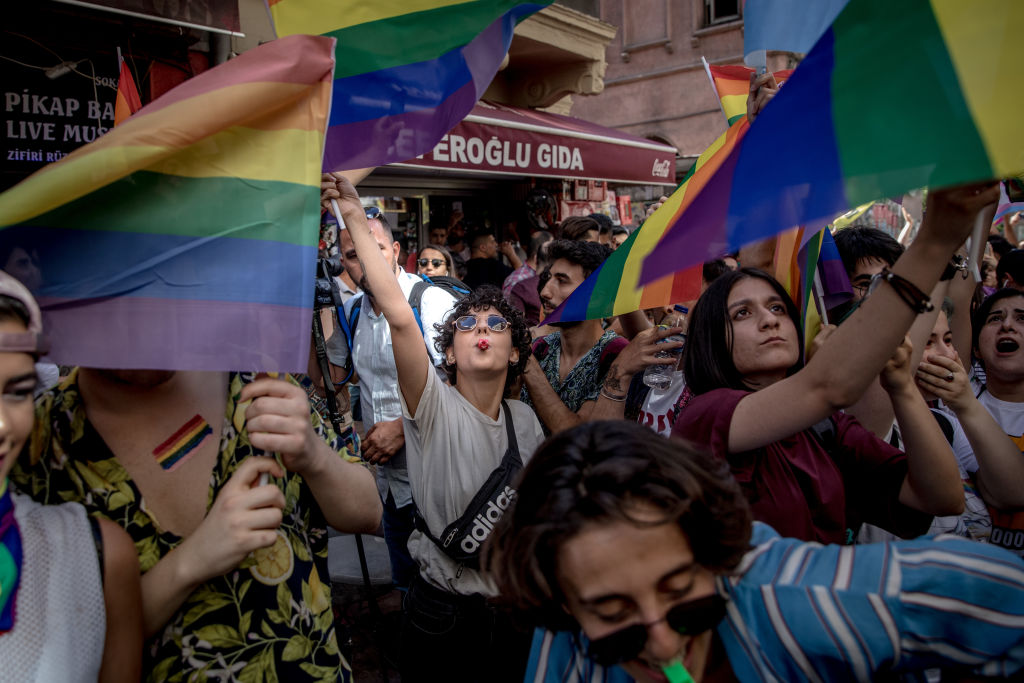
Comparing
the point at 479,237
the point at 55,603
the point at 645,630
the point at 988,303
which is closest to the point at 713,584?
the point at 645,630

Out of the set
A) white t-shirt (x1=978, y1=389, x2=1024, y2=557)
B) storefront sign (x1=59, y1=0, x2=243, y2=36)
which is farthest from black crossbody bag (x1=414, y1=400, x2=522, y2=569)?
storefront sign (x1=59, y1=0, x2=243, y2=36)

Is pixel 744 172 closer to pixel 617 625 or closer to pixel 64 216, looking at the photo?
pixel 617 625

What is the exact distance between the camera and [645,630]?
1.05 m

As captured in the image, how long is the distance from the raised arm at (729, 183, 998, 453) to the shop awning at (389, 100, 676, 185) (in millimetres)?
3933

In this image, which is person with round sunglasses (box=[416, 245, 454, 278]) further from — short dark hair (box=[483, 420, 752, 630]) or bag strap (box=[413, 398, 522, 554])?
short dark hair (box=[483, 420, 752, 630])

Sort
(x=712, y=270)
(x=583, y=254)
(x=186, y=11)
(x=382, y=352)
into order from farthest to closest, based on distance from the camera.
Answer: (x=186, y=11)
(x=712, y=270)
(x=382, y=352)
(x=583, y=254)

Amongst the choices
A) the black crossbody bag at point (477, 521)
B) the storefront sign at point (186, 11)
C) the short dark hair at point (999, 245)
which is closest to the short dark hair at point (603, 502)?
the black crossbody bag at point (477, 521)

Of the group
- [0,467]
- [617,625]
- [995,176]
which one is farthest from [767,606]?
[0,467]

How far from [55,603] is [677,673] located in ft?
3.28

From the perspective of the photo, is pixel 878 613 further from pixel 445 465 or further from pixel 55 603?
pixel 445 465

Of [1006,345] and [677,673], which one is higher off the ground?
[1006,345]

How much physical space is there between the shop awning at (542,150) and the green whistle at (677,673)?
442 cm

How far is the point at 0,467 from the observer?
1.12 metres

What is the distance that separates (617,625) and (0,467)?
3.27 ft
